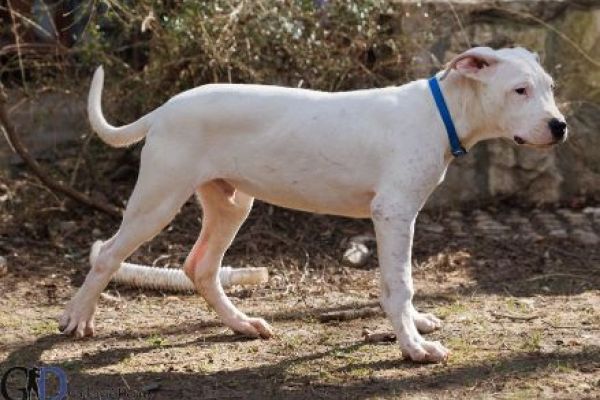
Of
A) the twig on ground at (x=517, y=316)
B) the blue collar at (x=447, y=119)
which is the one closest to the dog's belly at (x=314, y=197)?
the blue collar at (x=447, y=119)

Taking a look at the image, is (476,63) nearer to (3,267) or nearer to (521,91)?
(521,91)

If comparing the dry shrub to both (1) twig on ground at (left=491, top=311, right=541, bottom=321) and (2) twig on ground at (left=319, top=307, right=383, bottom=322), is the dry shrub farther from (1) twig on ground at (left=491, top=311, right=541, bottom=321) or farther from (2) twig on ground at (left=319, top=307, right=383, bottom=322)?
(1) twig on ground at (left=491, top=311, right=541, bottom=321)

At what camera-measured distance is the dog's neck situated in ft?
16.2

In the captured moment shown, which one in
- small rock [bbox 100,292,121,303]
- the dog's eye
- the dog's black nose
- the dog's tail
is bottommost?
small rock [bbox 100,292,121,303]

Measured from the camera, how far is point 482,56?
484 centimetres

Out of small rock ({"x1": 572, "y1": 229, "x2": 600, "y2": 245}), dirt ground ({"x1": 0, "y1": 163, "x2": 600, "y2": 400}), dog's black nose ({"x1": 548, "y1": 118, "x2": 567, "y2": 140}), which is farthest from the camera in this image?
small rock ({"x1": 572, "y1": 229, "x2": 600, "y2": 245})

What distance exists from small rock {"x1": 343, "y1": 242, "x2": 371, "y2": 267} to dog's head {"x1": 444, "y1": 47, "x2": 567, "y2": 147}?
7.59 feet

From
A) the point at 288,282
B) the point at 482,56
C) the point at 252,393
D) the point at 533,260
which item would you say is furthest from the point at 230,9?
the point at 252,393

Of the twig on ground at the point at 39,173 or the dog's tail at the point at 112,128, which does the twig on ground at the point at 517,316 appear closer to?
the dog's tail at the point at 112,128

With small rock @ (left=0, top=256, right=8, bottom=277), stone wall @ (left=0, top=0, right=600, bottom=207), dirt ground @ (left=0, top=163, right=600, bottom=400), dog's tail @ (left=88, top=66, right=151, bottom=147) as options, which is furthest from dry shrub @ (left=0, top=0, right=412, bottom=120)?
dog's tail @ (left=88, top=66, right=151, bottom=147)

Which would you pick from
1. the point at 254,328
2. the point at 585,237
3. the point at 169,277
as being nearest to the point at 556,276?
the point at 585,237

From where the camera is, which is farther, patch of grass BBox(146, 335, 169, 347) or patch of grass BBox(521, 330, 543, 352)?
patch of grass BBox(146, 335, 169, 347)

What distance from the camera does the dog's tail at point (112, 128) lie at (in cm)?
531

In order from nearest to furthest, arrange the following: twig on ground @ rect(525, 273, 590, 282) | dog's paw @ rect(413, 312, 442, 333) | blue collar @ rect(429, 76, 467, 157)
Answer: blue collar @ rect(429, 76, 467, 157), dog's paw @ rect(413, 312, 442, 333), twig on ground @ rect(525, 273, 590, 282)
